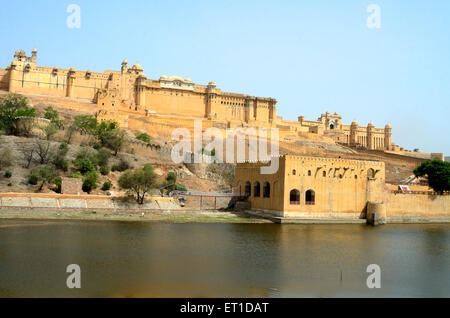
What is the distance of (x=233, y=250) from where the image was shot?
18.4 meters

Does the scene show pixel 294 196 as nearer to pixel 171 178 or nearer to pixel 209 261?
pixel 171 178

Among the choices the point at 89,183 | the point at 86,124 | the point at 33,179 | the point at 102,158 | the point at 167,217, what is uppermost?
the point at 86,124

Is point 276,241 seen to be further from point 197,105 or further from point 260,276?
point 197,105

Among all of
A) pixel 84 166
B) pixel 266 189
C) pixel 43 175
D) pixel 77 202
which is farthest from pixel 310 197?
pixel 43 175

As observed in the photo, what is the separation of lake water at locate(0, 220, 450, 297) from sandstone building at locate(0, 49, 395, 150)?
31.3 metres

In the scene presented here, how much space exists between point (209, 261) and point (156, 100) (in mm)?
50400

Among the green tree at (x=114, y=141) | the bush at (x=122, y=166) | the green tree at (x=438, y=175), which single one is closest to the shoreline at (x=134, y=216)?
the bush at (x=122, y=166)

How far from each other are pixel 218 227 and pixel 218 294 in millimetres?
13731

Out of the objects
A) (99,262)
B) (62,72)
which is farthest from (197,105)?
(99,262)

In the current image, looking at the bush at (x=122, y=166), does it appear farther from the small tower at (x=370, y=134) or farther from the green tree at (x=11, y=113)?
the small tower at (x=370, y=134)

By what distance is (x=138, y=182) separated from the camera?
3041 centimetres

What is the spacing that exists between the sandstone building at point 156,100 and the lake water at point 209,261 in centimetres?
3130

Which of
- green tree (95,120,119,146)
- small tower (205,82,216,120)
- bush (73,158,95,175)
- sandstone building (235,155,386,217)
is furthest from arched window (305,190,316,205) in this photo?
small tower (205,82,216,120)

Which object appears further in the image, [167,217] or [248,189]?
[248,189]
